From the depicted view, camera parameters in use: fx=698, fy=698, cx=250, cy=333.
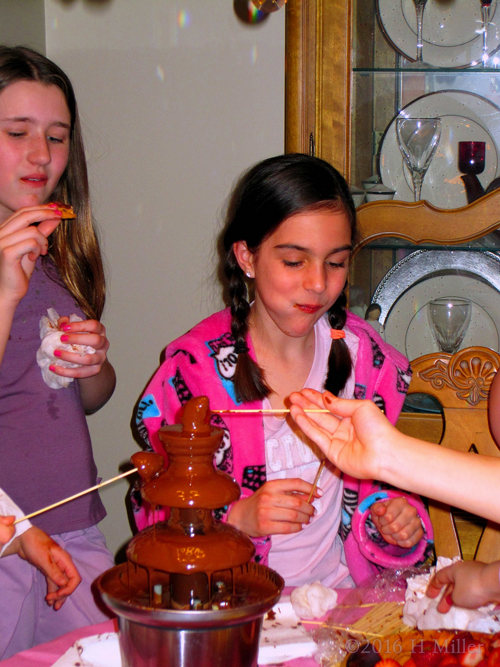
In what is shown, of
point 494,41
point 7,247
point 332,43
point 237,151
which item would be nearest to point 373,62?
point 332,43

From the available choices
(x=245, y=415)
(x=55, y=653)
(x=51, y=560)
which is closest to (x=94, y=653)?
(x=55, y=653)

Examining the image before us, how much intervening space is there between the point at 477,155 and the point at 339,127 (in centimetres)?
40

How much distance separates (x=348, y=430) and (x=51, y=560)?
484 millimetres

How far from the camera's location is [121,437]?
2.34 meters

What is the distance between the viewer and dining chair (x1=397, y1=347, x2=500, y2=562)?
1.44 metres

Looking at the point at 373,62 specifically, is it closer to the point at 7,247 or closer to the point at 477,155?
the point at 477,155

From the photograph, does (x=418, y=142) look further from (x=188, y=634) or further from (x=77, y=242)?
(x=188, y=634)

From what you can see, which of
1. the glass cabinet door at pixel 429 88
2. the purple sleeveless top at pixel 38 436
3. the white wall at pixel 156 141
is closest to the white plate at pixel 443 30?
the glass cabinet door at pixel 429 88

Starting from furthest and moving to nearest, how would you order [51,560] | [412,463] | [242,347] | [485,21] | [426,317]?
[426,317] → [485,21] → [242,347] → [51,560] → [412,463]

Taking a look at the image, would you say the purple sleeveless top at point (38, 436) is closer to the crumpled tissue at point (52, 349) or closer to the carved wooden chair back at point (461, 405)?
the crumpled tissue at point (52, 349)

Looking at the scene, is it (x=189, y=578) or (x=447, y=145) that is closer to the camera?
(x=189, y=578)

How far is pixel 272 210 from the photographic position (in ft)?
4.88

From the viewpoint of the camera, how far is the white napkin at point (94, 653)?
840 mm

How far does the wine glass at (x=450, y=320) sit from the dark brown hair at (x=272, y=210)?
0.49 metres
